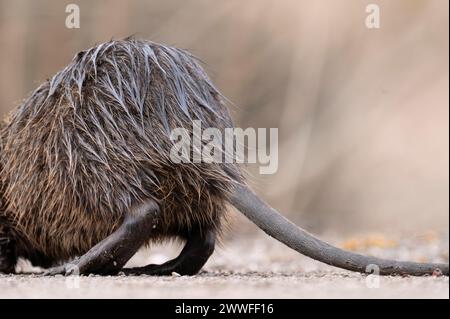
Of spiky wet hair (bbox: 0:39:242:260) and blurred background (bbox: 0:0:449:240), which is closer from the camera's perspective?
spiky wet hair (bbox: 0:39:242:260)

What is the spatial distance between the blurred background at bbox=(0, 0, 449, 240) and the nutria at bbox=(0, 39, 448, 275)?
237 inches

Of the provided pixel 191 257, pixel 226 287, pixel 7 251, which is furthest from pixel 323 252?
pixel 7 251

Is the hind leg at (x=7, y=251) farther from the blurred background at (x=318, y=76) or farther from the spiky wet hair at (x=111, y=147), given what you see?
the blurred background at (x=318, y=76)

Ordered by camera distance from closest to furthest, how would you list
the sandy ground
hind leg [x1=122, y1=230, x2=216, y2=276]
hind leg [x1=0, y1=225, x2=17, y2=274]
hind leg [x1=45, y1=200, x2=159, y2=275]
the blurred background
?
the sandy ground, hind leg [x1=45, y1=200, x2=159, y2=275], hind leg [x1=122, y1=230, x2=216, y2=276], hind leg [x1=0, y1=225, x2=17, y2=274], the blurred background

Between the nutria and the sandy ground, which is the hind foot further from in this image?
the sandy ground

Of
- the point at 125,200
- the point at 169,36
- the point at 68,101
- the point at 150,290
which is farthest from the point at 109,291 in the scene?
the point at 169,36

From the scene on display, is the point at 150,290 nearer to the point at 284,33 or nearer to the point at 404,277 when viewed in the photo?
the point at 404,277

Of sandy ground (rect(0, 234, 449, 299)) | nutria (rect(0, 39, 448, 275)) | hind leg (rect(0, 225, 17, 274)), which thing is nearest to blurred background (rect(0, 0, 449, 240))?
hind leg (rect(0, 225, 17, 274))

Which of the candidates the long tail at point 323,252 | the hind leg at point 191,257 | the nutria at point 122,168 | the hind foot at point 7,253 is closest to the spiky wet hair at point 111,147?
the nutria at point 122,168

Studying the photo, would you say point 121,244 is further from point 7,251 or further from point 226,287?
point 7,251

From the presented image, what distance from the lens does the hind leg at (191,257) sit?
215 inches

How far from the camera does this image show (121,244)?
4902mm

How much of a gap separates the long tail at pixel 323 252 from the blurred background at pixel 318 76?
6106 mm

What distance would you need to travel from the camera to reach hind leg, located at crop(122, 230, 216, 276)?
17.9 ft
